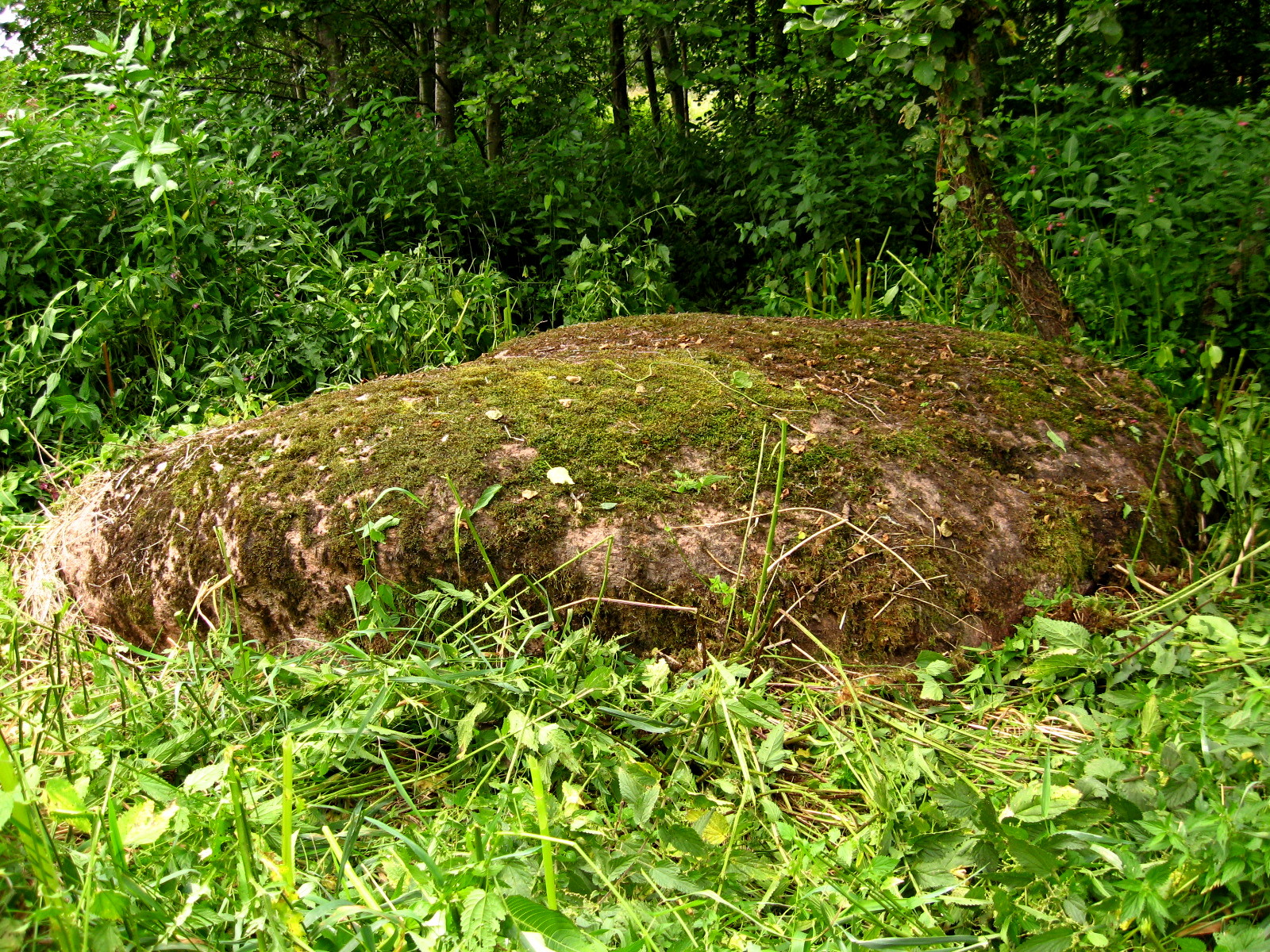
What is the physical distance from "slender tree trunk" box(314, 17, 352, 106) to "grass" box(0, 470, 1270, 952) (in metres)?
5.02

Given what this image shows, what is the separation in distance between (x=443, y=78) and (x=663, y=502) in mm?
4955

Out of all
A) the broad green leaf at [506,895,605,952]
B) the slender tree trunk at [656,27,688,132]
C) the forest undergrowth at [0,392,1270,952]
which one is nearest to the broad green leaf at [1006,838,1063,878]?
the forest undergrowth at [0,392,1270,952]

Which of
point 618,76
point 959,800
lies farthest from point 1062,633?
point 618,76

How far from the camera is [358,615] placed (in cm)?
202

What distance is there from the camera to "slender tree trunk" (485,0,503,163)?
5.52 m

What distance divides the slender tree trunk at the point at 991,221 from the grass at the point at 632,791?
1.80m

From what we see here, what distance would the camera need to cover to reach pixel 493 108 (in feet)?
19.0

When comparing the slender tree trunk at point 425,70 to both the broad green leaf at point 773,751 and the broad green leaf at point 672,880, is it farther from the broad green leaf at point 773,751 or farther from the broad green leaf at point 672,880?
the broad green leaf at point 672,880

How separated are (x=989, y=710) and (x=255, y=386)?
3.26 metres

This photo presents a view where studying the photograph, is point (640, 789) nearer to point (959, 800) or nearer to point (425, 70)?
point (959, 800)

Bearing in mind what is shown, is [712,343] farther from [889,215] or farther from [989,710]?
[889,215]

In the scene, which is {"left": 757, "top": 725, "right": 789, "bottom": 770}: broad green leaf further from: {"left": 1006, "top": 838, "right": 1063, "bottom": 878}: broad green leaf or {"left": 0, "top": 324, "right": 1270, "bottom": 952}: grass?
{"left": 1006, "top": 838, "right": 1063, "bottom": 878}: broad green leaf

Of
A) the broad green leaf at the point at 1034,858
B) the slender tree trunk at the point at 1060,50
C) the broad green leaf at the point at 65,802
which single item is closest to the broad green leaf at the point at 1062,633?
the broad green leaf at the point at 1034,858

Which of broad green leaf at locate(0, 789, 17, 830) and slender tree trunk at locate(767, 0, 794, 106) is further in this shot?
slender tree trunk at locate(767, 0, 794, 106)
